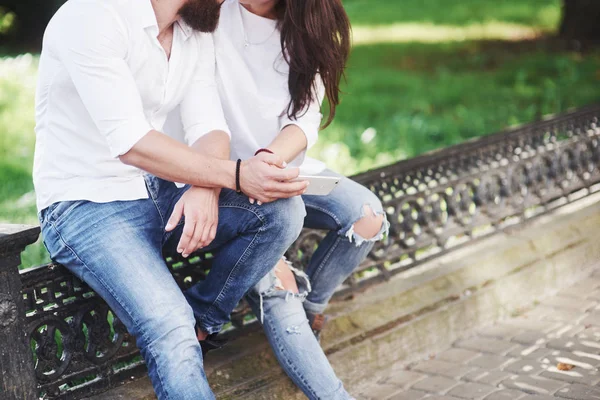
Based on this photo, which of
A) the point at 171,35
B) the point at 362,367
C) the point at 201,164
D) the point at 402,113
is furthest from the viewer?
the point at 402,113

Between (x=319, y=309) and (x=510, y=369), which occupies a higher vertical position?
(x=319, y=309)

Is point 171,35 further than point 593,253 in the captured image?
No

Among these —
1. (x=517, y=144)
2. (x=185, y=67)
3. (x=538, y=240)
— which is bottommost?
(x=538, y=240)

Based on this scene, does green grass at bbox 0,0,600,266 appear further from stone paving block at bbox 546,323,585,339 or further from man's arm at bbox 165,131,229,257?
stone paving block at bbox 546,323,585,339

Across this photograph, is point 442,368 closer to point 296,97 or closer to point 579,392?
point 579,392

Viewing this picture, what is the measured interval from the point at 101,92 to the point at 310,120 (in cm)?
104

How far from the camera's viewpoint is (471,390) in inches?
155

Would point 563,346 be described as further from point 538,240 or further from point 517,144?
point 517,144

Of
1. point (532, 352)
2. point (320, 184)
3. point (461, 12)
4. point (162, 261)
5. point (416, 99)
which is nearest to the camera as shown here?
point (162, 261)

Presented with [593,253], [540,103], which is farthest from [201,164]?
[540,103]

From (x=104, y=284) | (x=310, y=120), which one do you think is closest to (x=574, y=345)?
(x=310, y=120)

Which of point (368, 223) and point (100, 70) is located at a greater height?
point (100, 70)

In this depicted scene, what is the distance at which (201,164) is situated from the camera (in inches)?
122

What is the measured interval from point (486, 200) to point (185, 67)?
243 cm
